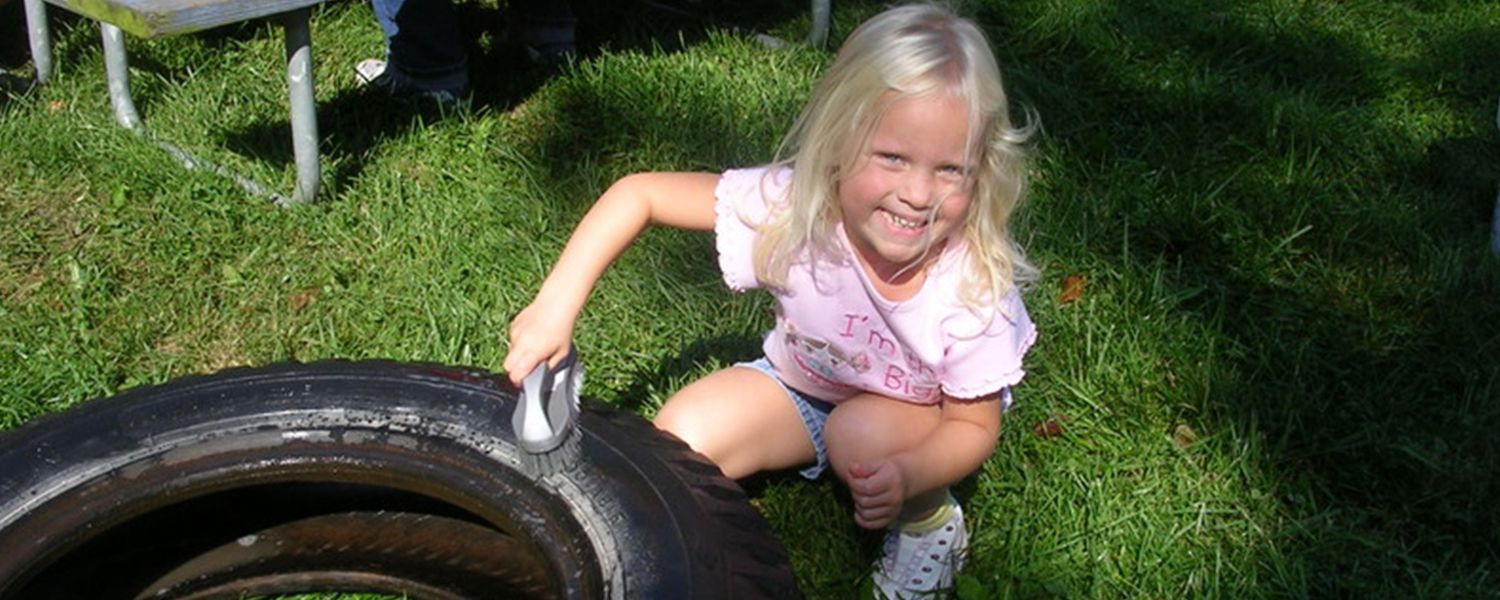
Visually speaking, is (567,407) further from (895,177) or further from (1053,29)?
(1053,29)

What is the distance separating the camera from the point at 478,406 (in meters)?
2.17

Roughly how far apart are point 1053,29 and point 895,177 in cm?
234

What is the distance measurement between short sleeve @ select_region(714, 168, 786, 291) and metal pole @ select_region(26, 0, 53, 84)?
7.73ft

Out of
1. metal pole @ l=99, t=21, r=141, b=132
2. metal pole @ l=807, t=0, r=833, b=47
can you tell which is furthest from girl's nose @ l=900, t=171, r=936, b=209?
metal pole @ l=99, t=21, r=141, b=132

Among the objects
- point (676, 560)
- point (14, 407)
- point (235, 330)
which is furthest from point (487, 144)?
point (676, 560)

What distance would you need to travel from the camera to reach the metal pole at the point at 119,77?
143 inches

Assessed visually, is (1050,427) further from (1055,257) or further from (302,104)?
(302,104)

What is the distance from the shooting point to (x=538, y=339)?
6.86 ft

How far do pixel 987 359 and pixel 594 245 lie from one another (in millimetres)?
571

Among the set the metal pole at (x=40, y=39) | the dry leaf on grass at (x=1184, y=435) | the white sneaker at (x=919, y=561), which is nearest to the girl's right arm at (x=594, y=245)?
the white sneaker at (x=919, y=561)

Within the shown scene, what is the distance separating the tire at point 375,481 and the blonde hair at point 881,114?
1.19 ft

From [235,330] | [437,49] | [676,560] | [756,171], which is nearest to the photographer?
[676,560]

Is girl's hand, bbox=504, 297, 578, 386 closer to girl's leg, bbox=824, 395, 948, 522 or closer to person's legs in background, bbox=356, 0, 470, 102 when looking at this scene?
girl's leg, bbox=824, 395, 948, 522

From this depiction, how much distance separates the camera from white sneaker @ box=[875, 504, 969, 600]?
7.95 feet
